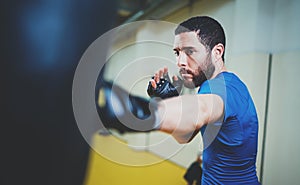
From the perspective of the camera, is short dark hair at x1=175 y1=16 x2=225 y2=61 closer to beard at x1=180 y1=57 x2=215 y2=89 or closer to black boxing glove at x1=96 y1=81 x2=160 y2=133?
beard at x1=180 y1=57 x2=215 y2=89

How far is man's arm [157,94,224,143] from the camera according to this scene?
71 centimetres

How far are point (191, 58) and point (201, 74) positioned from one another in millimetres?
61

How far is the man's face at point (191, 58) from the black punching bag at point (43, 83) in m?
0.65

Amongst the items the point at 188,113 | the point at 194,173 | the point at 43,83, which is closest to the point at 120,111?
the point at 43,83

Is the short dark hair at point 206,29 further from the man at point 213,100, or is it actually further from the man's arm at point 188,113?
the man's arm at point 188,113

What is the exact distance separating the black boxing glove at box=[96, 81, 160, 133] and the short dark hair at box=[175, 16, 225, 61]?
Answer: 0.38 meters

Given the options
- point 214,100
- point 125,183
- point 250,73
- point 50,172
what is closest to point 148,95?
point 214,100

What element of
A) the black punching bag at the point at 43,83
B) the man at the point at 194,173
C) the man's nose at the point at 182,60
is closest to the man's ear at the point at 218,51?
the man's nose at the point at 182,60

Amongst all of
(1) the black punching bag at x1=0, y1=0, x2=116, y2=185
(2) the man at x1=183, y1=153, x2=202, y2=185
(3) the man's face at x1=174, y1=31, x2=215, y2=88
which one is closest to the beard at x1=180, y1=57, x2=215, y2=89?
(3) the man's face at x1=174, y1=31, x2=215, y2=88

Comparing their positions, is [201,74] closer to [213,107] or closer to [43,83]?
[213,107]

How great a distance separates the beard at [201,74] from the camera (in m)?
0.90

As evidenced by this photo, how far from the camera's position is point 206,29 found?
0.93m

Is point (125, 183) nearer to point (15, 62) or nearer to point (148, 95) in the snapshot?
point (148, 95)

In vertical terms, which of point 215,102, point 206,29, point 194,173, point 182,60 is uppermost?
point 206,29
